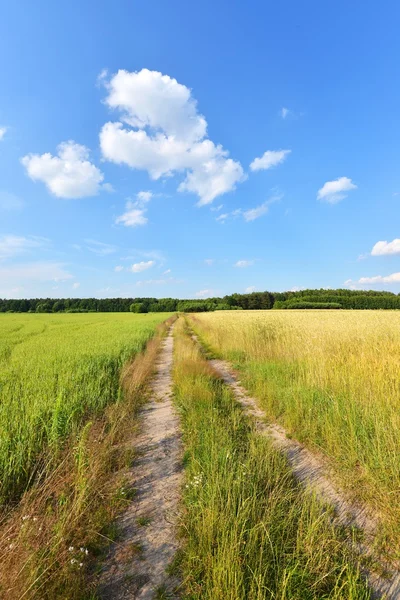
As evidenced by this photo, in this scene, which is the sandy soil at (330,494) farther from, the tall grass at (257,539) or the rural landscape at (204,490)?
the tall grass at (257,539)

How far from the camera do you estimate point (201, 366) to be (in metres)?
11.1

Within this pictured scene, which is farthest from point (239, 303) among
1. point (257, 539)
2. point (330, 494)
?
point (257, 539)

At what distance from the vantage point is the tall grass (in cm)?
243

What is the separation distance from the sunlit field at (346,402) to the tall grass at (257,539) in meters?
1.03

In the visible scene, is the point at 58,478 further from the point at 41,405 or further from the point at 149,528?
the point at 41,405

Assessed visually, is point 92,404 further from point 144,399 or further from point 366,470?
point 366,470

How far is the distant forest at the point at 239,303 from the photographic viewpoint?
8043 centimetres

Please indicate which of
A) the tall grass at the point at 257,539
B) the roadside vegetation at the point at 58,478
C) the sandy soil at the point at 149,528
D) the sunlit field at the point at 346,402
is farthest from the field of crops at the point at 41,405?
the sunlit field at the point at 346,402

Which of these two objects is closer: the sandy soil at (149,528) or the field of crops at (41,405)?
the sandy soil at (149,528)

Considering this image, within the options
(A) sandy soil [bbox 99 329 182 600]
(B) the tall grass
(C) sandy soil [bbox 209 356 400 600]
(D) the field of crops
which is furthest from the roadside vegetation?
(C) sandy soil [bbox 209 356 400 600]

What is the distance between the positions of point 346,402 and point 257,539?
4.02 metres

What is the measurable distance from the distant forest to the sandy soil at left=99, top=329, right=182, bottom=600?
80.5 metres

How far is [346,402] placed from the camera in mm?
5926

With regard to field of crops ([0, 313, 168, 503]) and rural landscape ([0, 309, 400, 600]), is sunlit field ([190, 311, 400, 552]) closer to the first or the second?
rural landscape ([0, 309, 400, 600])
